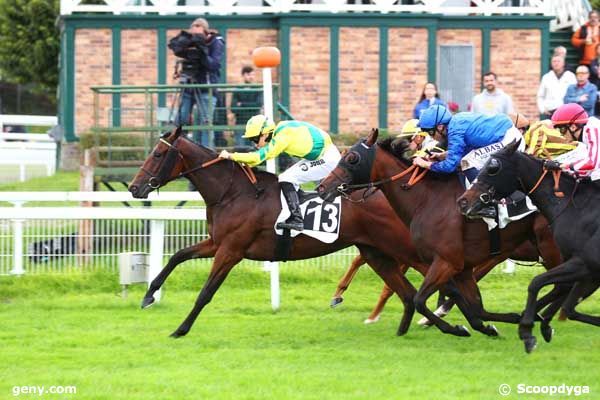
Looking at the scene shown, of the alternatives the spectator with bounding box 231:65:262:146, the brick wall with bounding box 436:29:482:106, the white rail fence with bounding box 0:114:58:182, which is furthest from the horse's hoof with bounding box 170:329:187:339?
the white rail fence with bounding box 0:114:58:182

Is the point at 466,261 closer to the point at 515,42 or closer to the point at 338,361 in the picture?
the point at 338,361

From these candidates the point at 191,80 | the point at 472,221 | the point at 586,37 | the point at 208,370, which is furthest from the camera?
the point at 586,37

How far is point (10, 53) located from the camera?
34.8 meters

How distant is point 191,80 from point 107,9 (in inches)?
206

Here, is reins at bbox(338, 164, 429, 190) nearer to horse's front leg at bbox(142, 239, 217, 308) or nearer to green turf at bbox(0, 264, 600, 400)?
green turf at bbox(0, 264, 600, 400)

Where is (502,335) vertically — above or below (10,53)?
below

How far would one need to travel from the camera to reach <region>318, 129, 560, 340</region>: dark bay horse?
10508 mm

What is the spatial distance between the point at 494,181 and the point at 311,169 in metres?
2.09

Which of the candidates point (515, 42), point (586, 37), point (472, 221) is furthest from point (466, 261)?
point (515, 42)

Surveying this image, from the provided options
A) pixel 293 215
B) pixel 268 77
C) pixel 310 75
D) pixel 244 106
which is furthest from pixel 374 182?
pixel 310 75

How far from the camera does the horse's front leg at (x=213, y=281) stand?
1099cm

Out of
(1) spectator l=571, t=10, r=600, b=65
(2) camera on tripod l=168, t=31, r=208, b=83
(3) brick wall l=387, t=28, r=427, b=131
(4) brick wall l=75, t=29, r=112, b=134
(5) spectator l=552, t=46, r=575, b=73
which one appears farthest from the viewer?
(4) brick wall l=75, t=29, r=112, b=134

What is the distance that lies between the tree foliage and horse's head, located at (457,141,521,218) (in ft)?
79.8

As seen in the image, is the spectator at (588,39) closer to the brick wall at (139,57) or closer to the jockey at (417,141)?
the brick wall at (139,57)
